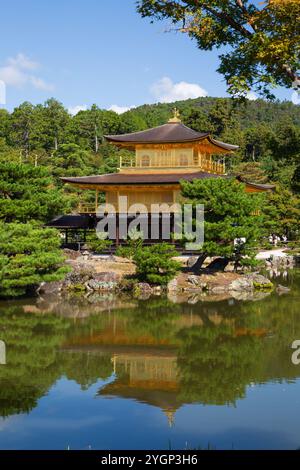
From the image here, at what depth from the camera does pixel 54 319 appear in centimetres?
1592

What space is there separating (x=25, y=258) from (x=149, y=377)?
8.45 meters

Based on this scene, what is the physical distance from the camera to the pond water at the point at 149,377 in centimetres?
743

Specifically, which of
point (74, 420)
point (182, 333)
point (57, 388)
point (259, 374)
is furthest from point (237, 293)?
point (74, 420)

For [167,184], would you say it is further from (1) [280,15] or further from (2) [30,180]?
(1) [280,15]

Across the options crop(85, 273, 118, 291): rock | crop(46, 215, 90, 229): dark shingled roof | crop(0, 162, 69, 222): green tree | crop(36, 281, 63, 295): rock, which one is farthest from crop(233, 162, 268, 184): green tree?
crop(0, 162, 69, 222): green tree

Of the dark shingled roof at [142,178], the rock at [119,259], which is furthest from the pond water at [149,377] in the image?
the dark shingled roof at [142,178]

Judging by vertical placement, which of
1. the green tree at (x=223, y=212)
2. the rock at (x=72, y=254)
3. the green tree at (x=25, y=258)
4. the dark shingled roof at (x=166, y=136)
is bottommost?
the rock at (x=72, y=254)

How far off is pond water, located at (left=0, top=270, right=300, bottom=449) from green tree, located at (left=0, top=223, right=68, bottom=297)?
0.86m

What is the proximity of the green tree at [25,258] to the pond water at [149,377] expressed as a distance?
863 millimetres

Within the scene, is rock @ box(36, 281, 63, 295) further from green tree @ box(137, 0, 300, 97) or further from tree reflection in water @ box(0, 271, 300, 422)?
green tree @ box(137, 0, 300, 97)

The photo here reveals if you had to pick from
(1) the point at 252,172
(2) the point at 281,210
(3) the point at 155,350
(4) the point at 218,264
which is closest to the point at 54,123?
(1) the point at 252,172

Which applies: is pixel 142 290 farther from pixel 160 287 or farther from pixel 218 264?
pixel 218 264

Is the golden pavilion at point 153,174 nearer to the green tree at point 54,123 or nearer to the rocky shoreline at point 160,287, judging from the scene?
the rocky shoreline at point 160,287
